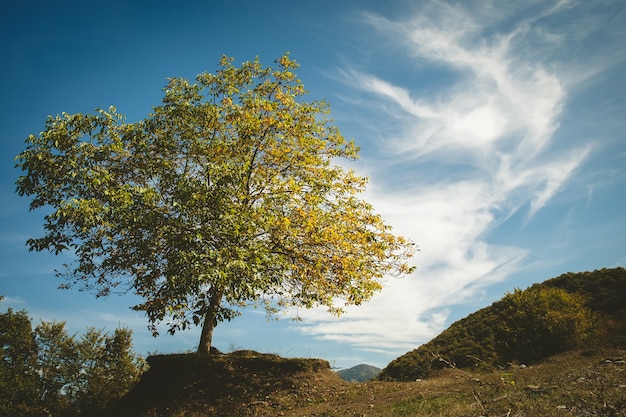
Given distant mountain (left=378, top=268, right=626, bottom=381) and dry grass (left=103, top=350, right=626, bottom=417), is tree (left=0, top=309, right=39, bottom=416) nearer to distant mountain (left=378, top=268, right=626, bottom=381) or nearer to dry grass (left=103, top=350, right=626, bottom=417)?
dry grass (left=103, top=350, right=626, bottom=417)

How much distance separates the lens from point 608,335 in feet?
87.4

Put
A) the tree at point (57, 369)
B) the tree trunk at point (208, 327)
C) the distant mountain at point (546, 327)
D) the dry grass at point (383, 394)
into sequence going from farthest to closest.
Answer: the tree at point (57, 369) < the distant mountain at point (546, 327) < the tree trunk at point (208, 327) < the dry grass at point (383, 394)

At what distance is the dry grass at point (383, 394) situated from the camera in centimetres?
873

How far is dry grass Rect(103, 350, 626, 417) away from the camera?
28.6 ft

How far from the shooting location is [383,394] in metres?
13.8

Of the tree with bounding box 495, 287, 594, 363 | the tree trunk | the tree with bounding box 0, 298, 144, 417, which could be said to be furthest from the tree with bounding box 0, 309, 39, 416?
the tree with bounding box 495, 287, 594, 363

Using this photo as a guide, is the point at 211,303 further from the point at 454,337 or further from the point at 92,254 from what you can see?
the point at 454,337

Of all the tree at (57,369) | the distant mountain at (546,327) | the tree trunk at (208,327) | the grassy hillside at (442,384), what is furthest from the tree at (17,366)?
the distant mountain at (546,327)

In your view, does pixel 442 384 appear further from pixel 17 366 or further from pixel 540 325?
pixel 17 366

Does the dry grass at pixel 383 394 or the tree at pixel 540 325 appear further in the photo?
the tree at pixel 540 325

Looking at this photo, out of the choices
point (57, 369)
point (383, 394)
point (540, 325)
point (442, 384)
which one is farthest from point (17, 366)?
point (540, 325)

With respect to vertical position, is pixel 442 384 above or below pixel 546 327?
below

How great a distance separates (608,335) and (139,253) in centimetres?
3301

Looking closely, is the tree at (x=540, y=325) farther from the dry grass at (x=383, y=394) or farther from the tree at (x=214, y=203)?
the tree at (x=214, y=203)
